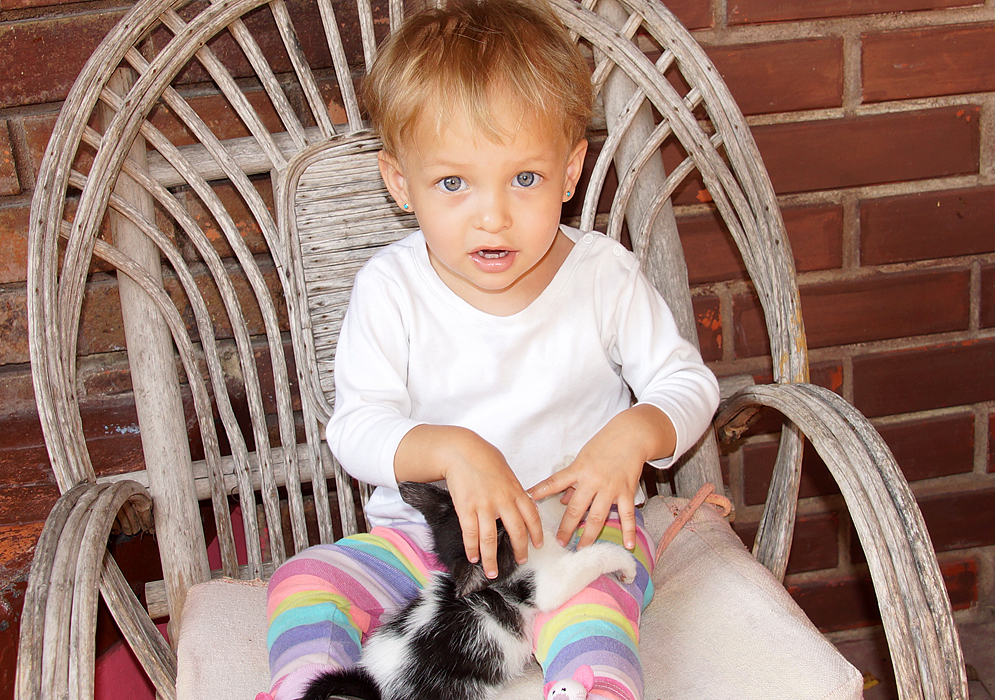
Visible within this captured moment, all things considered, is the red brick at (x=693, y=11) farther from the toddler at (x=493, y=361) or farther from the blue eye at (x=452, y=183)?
the blue eye at (x=452, y=183)

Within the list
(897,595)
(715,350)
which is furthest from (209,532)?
(897,595)

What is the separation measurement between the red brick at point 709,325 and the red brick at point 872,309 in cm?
4

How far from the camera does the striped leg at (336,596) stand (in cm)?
85

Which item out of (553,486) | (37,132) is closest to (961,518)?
(553,486)

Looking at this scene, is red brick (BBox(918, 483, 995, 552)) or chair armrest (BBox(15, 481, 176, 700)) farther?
red brick (BBox(918, 483, 995, 552))

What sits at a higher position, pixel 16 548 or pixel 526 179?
pixel 526 179

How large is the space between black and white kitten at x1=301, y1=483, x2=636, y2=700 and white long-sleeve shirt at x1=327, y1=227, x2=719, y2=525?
23 centimetres

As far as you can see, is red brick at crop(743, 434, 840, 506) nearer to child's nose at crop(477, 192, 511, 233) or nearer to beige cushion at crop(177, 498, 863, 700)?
beige cushion at crop(177, 498, 863, 700)

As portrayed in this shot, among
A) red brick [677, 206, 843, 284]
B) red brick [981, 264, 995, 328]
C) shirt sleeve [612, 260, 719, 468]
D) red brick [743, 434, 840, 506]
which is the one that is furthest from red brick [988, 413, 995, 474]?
shirt sleeve [612, 260, 719, 468]

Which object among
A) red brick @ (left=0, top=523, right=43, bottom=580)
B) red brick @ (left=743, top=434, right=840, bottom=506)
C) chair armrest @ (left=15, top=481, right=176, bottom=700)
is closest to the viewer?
chair armrest @ (left=15, top=481, right=176, bottom=700)

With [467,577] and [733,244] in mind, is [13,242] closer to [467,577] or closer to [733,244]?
[467,577]

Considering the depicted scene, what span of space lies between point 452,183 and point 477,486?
362 millimetres

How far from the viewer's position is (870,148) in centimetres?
143

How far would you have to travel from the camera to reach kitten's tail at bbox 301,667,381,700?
777 mm
